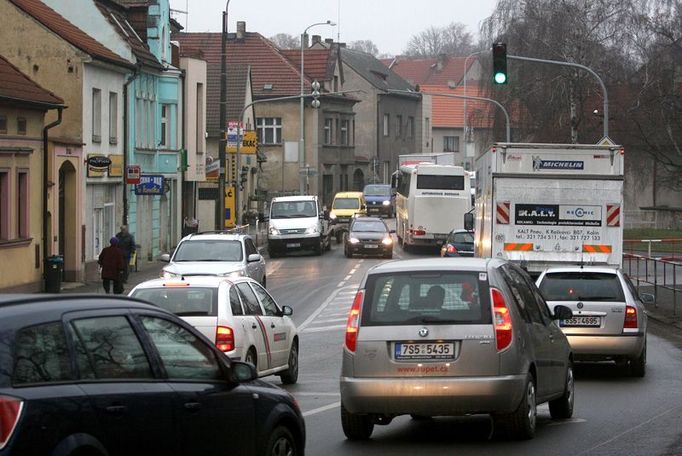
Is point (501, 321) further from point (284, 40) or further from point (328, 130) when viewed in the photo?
point (284, 40)

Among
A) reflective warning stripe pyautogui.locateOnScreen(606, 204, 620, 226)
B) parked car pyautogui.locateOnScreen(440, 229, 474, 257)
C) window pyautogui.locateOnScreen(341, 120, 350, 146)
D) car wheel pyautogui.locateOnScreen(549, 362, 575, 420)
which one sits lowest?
car wheel pyautogui.locateOnScreen(549, 362, 575, 420)

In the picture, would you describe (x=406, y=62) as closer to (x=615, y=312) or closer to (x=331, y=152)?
(x=331, y=152)

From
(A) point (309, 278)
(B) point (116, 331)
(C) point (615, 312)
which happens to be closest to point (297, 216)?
(A) point (309, 278)

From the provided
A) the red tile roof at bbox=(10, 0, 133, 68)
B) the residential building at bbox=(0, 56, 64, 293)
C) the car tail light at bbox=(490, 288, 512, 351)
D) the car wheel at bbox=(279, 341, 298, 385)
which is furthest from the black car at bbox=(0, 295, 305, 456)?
the red tile roof at bbox=(10, 0, 133, 68)

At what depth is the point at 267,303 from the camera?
16984 mm

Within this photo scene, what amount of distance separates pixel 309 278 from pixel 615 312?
24508 millimetres

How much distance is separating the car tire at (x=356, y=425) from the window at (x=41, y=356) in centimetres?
528

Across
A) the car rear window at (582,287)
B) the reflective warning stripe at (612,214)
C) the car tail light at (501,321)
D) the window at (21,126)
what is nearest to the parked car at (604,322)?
the car rear window at (582,287)

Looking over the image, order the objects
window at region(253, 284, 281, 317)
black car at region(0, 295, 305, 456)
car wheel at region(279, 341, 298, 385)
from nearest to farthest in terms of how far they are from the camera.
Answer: black car at region(0, 295, 305, 456)
window at region(253, 284, 281, 317)
car wheel at region(279, 341, 298, 385)

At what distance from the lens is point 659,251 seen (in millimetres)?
54344

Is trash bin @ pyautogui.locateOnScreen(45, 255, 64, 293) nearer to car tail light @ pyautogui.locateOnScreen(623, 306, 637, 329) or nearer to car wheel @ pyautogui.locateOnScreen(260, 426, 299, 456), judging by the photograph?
car tail light @ pyautogui.locateOnScreen(623, 306, 637, 329)

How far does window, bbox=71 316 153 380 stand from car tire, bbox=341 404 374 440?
15.1 feet

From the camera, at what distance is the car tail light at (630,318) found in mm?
17172

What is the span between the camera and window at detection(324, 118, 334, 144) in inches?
3639
